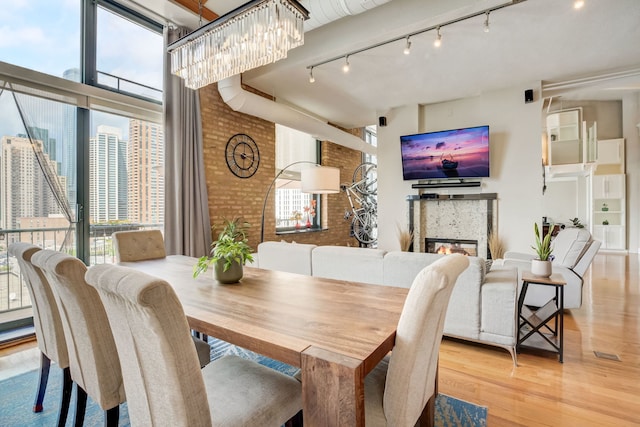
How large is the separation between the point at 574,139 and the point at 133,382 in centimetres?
992

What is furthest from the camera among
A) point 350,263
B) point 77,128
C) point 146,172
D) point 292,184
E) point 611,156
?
point 611,156

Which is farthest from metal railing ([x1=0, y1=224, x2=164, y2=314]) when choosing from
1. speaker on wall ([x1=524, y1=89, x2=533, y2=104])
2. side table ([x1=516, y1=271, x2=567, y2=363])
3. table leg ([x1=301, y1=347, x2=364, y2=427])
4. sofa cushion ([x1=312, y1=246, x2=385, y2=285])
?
speaker on wall ([x1=524, y1=89, x2=533, y2=104])

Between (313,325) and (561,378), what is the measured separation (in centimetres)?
192

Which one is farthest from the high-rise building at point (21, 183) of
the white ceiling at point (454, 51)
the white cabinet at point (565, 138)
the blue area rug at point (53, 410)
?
the white cabinet at point (565, 138)

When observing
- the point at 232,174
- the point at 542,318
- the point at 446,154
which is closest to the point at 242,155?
the point at 232,174

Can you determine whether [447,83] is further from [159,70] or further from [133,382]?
[133,382]

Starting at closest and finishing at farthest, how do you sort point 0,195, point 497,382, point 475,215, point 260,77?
point 497,382 < point 0,195 < point 260,77 < point 475,215

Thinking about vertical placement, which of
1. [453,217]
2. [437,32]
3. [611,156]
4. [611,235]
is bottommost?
[611,235]

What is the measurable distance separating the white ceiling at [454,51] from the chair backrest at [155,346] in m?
3.25

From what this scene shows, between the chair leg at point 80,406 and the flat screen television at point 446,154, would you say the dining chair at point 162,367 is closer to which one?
the chair leg at point 80,406

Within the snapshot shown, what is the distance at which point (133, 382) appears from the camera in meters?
0.95

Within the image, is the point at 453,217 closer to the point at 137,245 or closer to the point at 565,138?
the point at 137,245

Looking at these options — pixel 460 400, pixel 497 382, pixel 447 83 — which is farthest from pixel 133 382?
pixel 447 83

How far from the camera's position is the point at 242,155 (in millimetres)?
4539
